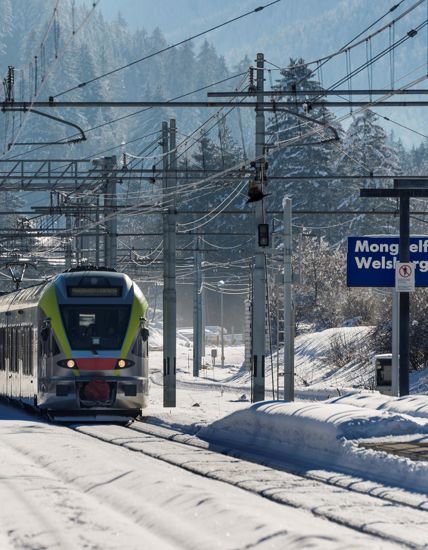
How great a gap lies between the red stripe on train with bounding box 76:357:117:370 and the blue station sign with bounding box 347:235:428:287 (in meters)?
7.25

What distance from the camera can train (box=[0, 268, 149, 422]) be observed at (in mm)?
29469

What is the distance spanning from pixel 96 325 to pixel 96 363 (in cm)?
90

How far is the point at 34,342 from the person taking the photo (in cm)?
3189

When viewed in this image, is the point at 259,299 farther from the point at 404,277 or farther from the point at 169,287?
the point at 169,287

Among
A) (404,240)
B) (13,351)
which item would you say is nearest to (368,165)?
(13,351)

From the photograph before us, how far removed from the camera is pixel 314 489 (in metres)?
15.7

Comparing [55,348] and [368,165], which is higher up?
[368,165]

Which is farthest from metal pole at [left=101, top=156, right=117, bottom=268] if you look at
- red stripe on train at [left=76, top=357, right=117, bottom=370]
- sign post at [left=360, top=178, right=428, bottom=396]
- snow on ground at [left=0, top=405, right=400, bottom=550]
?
snow on ground at [left=0, top=405, right=400, bottom=550]

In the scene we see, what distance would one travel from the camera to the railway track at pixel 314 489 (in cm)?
1253

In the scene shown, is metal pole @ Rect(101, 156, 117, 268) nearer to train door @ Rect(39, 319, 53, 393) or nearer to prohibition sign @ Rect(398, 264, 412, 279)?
train door @ Rect(39, 319, 53, 393)

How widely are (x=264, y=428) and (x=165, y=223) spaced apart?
2070 cm

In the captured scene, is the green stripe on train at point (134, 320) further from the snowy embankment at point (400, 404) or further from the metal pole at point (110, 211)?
the metal pole at point (110, 211)

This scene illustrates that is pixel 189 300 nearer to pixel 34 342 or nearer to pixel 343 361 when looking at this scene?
pixel 343 361

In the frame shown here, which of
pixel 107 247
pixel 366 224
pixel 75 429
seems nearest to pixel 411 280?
pixel 75 429
